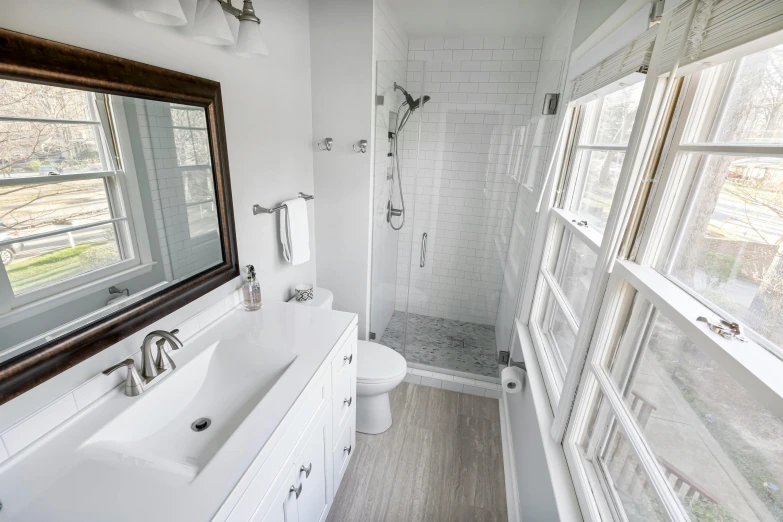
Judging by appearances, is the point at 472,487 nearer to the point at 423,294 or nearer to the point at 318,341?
the point at 318,341

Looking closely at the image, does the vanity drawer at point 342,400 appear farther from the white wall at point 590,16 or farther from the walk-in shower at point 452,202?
the white wall at point 590,16

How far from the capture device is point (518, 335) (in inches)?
87.4

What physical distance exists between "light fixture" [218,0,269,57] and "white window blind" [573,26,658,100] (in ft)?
4.41

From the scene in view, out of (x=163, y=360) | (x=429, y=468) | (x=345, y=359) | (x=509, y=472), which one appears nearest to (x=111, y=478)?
(x=163, y=360)

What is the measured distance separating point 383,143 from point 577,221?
4.59ft

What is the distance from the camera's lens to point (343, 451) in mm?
1785

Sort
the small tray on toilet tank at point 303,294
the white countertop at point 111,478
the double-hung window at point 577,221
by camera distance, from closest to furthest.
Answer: the white countertop at point 111,478, the double-hung window at point 577,221, the small tray on toilet tank at point 303,294

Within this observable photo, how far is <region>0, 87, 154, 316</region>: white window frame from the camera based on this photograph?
844 mm

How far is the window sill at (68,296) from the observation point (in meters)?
0.84

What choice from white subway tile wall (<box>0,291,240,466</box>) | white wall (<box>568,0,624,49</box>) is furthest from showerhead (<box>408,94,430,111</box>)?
white subway tile wall (<box>0,291,240,466</box>)

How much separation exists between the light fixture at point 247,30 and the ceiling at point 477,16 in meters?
1.15

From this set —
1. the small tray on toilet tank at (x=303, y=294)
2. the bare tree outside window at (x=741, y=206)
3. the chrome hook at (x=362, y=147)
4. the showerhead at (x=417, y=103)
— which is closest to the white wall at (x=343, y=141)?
the chrome hook at (x=362, y=147)

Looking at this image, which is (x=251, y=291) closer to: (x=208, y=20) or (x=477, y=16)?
(x=208, y=20)

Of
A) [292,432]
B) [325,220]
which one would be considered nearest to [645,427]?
[292,432]
